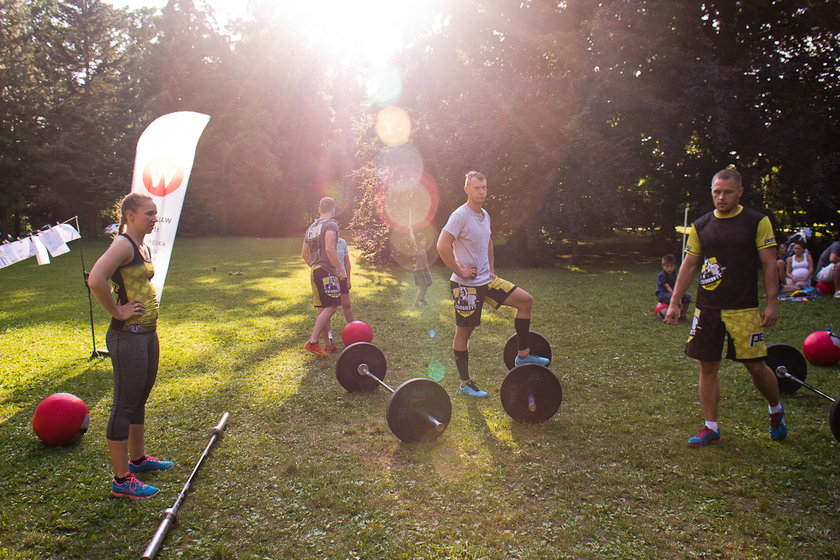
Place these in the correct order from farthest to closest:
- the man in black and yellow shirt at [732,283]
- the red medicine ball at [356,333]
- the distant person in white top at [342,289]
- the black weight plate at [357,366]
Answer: the distant person in white top at [342,289], the red medicine ball at [356,333], the black weight plate at [357,366], the man in black and yellow shirt at [732,283]

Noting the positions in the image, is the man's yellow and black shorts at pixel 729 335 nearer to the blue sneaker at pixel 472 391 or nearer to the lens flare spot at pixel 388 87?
the blue sneaker at pixel 472 391

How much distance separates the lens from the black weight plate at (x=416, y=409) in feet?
15.2

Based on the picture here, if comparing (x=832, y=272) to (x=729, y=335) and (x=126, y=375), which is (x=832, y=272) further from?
(x=126, y=375)

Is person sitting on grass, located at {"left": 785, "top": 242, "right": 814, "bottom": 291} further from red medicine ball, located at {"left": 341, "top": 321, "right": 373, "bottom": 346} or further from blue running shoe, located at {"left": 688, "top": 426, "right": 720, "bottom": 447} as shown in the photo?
red medicine ball, located at {"left": 341, "top": 321, "right": 373, "bottom": 346}

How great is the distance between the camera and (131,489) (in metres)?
3.92

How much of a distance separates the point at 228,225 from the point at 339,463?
42616 millimetres

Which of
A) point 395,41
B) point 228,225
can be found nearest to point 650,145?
point 395,41

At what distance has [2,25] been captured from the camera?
94.7 feet

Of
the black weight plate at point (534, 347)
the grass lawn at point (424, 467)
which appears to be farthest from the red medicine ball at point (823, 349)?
the black weight plate at point (534, 347)

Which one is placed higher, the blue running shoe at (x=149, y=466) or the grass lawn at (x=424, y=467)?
the blue running shoe at (x=149, y=466)

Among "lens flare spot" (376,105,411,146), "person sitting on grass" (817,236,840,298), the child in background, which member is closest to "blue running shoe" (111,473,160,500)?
the child in background

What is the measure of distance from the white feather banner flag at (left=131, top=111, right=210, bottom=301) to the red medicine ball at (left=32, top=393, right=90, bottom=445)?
6.42 feet

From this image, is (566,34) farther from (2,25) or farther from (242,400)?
(2,25)

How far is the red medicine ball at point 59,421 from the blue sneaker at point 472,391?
3.86 meters
